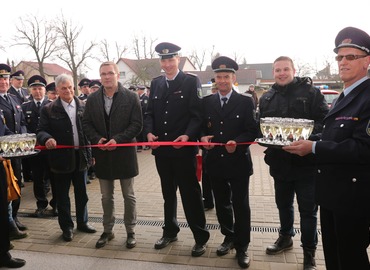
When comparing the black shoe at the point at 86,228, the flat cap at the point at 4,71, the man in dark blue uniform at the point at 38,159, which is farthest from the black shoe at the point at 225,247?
the flat cap at the point at 4,71

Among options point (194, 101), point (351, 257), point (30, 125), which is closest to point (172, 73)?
point (194, 101)

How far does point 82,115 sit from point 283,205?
114 inches

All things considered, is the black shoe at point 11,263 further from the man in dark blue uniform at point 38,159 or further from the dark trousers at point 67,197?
the man in dark blue uniform at point 38,159

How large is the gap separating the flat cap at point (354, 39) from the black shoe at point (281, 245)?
7.63ft

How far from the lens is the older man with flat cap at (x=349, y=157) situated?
2166mm

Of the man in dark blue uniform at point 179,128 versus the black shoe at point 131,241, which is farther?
the black shoe at point 131,241

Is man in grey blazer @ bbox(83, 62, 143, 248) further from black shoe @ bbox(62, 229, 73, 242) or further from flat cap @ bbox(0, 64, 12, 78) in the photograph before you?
flat cap @ bbox(0, 64, 12, 78)

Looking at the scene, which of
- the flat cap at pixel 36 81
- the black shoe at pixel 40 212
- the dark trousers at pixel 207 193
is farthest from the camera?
the flat cap at pixel 36 81

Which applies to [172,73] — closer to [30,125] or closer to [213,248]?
[213,248]

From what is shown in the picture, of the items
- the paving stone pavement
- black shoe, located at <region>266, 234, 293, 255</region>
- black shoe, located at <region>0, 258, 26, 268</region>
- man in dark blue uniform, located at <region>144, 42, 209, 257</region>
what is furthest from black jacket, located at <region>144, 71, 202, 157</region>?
black shoe, located at <region>0, 258, 26, 268</region>

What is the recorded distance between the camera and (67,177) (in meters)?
4.28

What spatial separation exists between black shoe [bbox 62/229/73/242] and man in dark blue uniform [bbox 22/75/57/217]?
111 cm

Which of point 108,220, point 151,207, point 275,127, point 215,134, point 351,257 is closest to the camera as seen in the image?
point 351,257

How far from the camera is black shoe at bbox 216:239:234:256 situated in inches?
141
